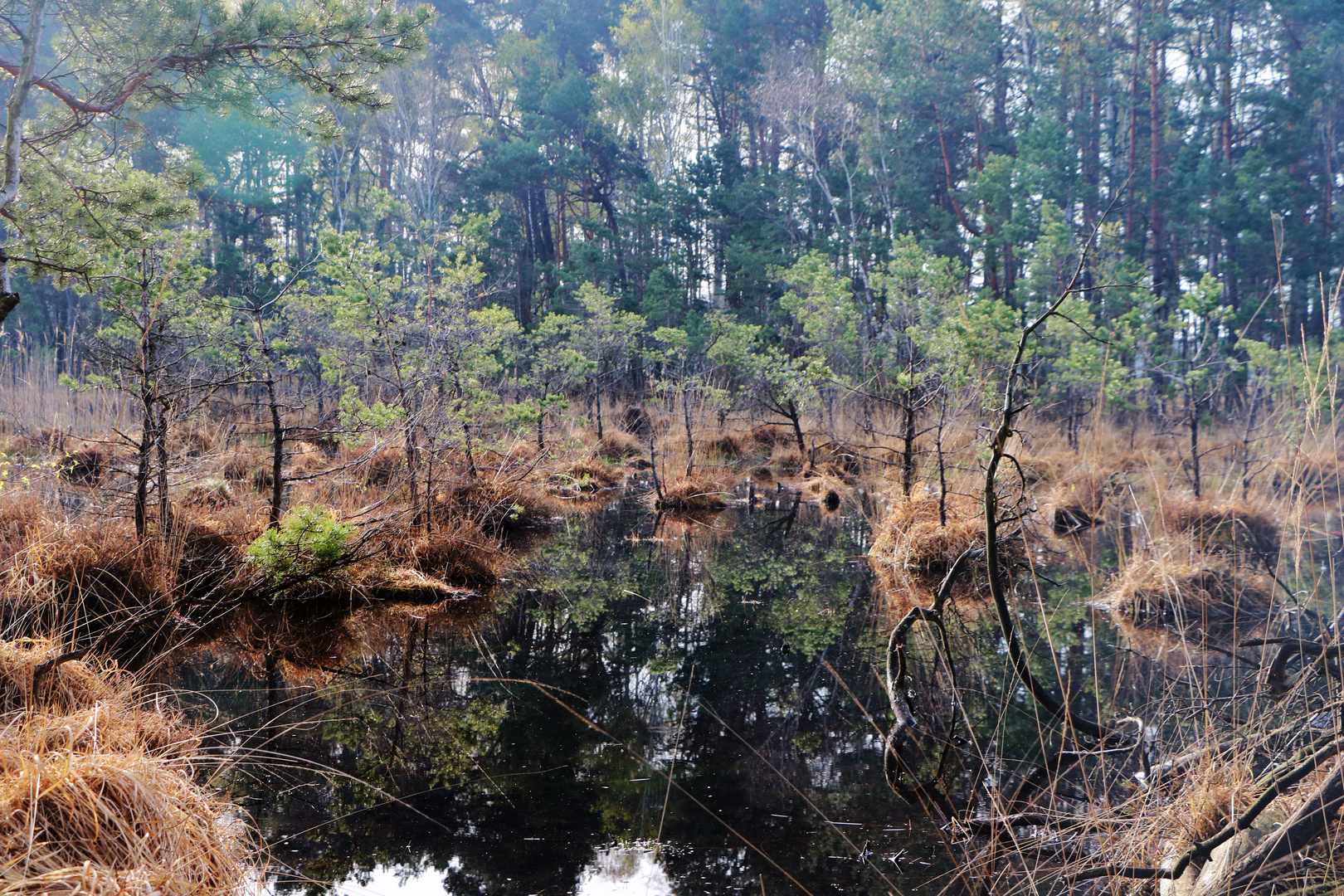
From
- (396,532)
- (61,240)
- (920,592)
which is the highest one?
(61,240)

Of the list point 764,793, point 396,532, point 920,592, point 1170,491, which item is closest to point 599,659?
point 764,793

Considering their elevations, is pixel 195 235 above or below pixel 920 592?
above

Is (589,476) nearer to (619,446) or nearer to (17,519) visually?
(619,446)

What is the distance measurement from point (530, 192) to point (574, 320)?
11.5 metres

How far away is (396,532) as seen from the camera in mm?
6297

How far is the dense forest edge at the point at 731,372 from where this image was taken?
259 centimetres

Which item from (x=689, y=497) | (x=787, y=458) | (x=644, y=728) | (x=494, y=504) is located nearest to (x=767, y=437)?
(x=787, y=458)

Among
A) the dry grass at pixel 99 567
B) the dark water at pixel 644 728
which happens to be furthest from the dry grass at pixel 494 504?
the dry grass at pixel 99 567

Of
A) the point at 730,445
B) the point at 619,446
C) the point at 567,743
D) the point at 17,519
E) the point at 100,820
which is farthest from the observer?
the point at 730,445

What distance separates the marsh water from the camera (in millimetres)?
2730

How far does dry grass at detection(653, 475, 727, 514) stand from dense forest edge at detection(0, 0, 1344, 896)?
6 cm

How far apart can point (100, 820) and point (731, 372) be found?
15.2 metres

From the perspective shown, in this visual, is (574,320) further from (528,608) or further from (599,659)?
(599,659)

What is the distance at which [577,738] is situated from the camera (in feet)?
12.3
